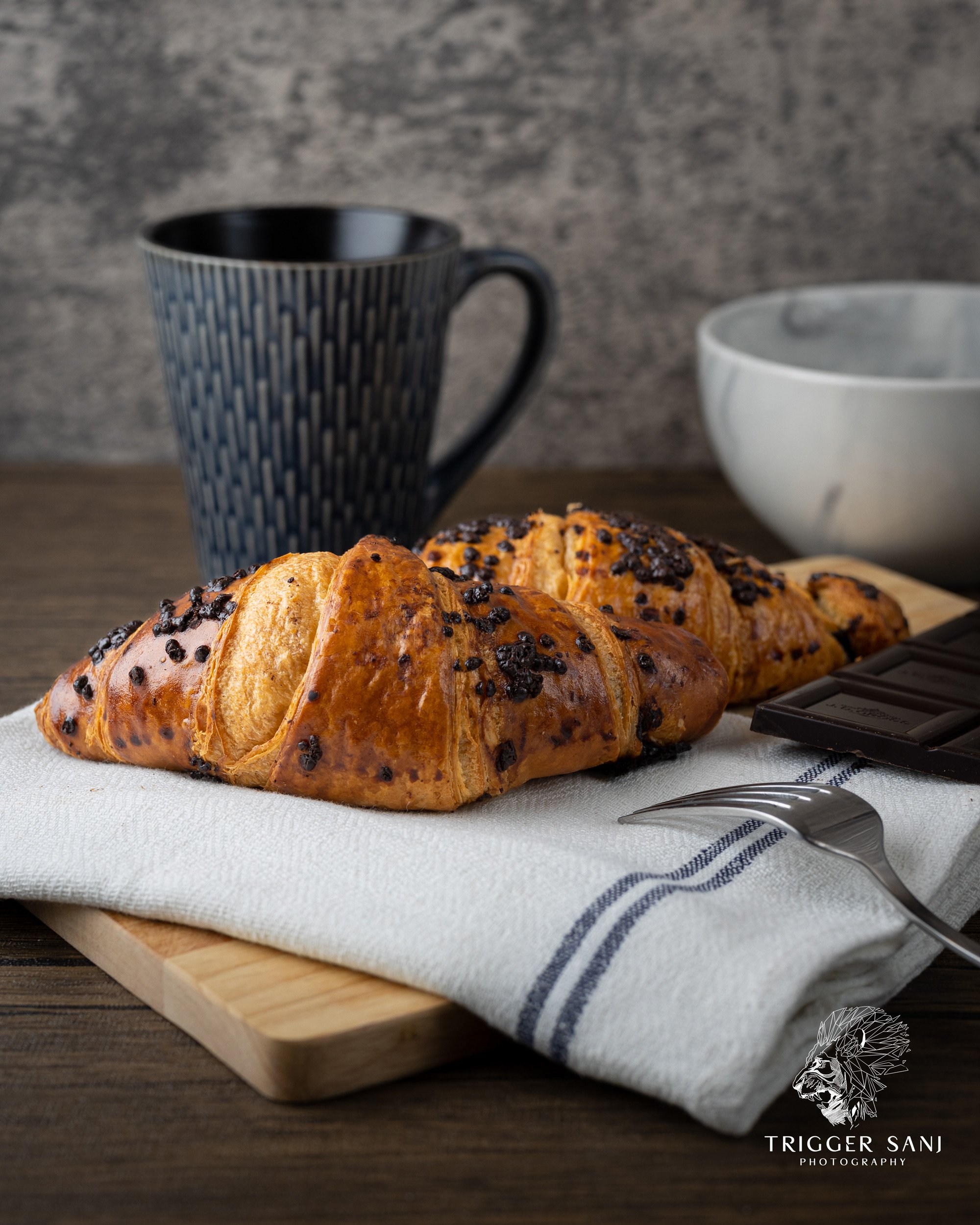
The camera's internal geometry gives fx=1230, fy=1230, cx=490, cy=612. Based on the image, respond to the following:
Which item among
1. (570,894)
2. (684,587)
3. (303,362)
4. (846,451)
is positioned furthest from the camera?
(846,451)

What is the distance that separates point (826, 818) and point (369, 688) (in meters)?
0.35

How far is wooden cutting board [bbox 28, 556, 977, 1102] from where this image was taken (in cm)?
A: 74

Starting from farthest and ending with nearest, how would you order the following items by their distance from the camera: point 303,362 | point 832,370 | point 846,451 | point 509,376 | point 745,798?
point 832,370
point 509,376
point 846,451
point 303,362
point 745,798

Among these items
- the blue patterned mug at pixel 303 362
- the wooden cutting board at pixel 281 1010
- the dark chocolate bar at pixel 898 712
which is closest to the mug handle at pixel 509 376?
the blue patterned mug at pixel 303 362

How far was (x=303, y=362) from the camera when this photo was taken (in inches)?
57.1

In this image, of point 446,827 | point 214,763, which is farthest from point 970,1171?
point 214,763

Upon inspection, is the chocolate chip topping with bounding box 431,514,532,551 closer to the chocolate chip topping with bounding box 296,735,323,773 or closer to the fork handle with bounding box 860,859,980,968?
the chocolate chip topping with bounding box 296,735,323,773


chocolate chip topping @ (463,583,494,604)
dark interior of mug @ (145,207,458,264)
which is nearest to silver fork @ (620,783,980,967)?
chocolate chip topping @ (463,583,494,604)

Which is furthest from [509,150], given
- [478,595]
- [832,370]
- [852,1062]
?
[852,1062]

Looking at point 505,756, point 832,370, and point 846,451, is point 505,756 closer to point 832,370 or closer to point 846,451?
point 846,451

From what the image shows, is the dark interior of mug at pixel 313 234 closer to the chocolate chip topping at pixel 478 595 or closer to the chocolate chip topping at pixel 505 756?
the chocolate chip topping at pixel 478 595

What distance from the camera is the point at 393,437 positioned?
1543 millimetres

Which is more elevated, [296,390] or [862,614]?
[296,390]

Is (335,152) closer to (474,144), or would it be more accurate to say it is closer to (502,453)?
(474,144)
